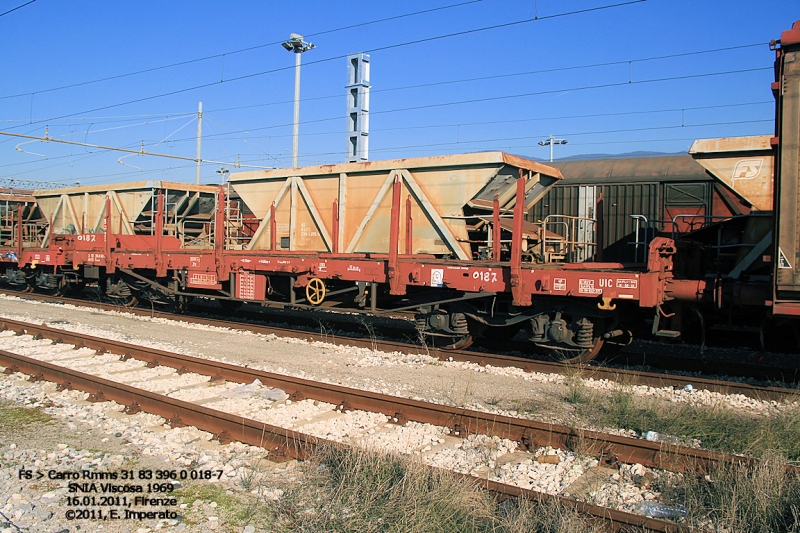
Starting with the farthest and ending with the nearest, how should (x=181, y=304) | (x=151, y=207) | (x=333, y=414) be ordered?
1. (x=151, y=207)
2. (x=181, y=304)
3. (x=333, y=414)

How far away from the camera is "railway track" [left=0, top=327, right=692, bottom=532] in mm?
4277

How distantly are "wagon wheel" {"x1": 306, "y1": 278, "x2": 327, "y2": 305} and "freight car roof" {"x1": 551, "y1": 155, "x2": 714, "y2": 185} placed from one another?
822cm

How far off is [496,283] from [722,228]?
3.44 meters

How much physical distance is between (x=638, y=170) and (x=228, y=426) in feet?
43.2

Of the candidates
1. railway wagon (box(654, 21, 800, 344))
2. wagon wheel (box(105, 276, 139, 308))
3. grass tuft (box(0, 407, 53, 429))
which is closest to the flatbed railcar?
railway wagon (box(654, 21, 800, 344))

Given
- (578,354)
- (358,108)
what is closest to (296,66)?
(358,108)

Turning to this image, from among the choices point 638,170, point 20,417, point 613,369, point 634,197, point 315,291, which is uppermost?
point 638,170

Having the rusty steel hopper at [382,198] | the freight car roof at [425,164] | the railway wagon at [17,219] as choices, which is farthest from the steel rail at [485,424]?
the railway wagon at [17,219]

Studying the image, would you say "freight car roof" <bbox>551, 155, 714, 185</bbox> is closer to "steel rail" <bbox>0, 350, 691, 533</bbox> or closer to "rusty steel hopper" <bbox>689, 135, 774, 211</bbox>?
"rusty steel hopper" <bbox>689, 135, 774, 211</bbox>

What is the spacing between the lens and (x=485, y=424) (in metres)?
5.77

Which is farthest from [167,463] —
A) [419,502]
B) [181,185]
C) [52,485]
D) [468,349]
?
[181,185]

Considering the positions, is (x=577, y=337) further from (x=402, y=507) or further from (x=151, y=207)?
(x=151, y=207)

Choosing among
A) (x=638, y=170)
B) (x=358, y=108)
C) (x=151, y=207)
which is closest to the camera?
(x=638, y=170)

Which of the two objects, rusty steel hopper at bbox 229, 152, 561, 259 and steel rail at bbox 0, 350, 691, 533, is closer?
steel rail at bbox 0, 350, 691, 533
